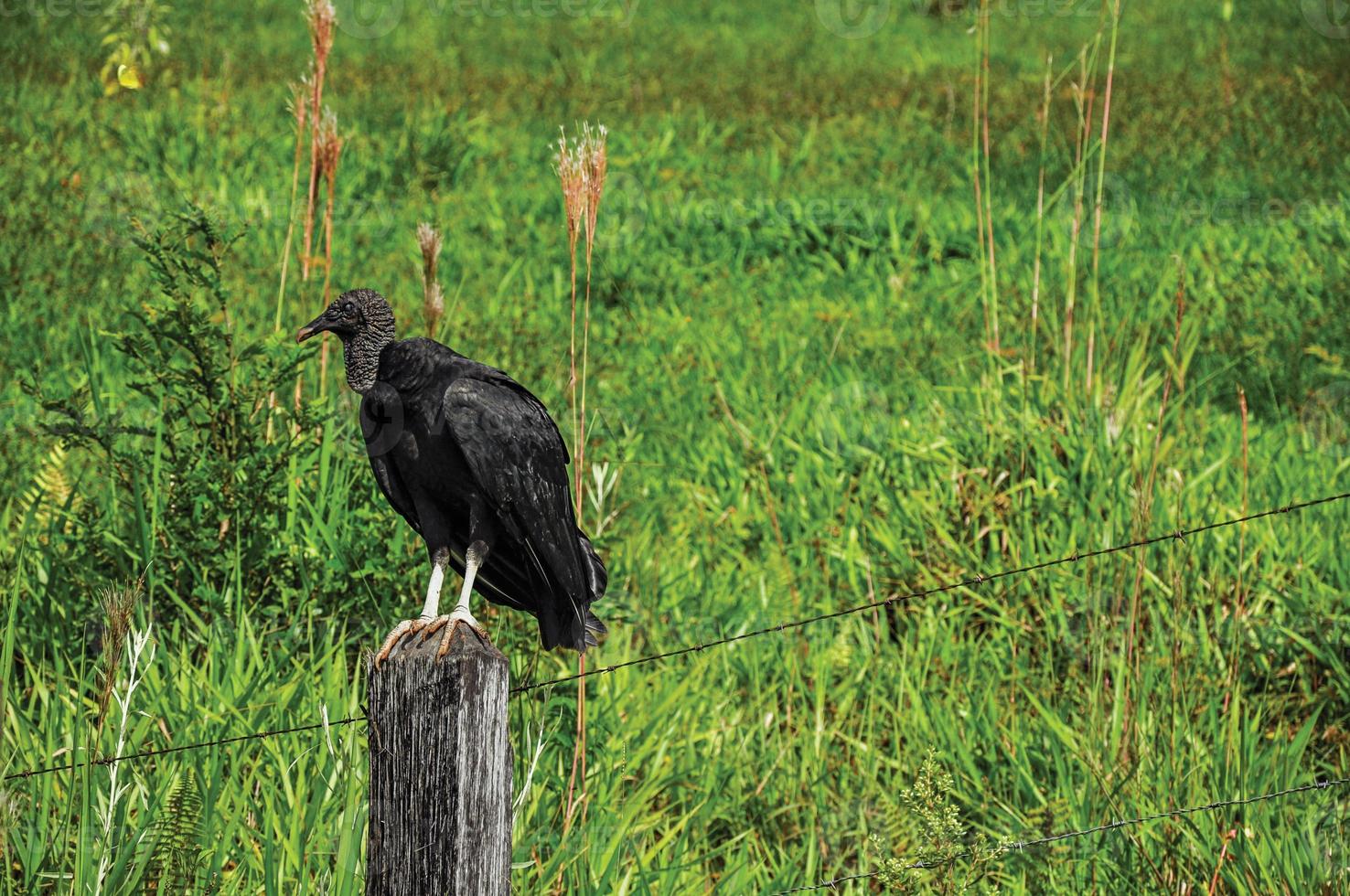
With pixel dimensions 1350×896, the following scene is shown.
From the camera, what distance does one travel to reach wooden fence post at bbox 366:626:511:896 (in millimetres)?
1837

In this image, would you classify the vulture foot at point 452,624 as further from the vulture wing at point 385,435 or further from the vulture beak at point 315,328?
the vulture beak at point 315,328

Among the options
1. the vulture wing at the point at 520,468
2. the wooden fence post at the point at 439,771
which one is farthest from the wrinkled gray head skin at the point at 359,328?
the wooden fence post at the point at 439,771

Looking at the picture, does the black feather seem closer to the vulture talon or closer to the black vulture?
the black vulture

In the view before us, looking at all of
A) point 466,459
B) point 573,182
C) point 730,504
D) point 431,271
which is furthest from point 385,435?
point 730,504

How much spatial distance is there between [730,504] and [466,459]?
8.33ft

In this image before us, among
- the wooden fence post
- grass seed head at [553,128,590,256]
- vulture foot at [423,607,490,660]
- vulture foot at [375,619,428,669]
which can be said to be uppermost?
grass seed head at [553,128,590,256]

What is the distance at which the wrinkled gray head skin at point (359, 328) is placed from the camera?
2061 mm

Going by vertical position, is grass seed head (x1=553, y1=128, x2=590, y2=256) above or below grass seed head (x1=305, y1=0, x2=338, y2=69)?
below

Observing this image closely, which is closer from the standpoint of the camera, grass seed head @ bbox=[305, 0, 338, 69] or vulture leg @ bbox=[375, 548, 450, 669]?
vulture leg @ bbox=[375, 548, 450, 669]

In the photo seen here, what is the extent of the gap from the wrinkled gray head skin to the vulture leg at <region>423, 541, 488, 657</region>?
33 centimetres

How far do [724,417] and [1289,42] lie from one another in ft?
28.1

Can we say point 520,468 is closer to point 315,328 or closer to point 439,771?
point 315,328

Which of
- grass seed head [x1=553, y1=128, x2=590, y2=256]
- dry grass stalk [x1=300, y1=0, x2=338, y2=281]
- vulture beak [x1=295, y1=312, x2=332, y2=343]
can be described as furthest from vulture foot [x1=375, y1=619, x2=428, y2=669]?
dry grass stalk [x1=300, y1=0, x2=338, y2=281]

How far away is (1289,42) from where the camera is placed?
11.0m
